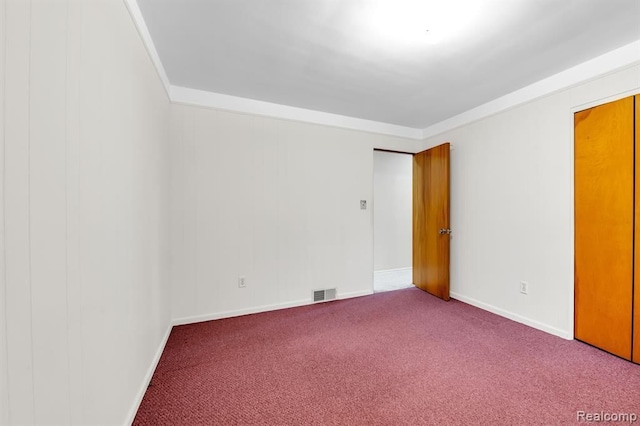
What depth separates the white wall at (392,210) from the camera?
528 cm

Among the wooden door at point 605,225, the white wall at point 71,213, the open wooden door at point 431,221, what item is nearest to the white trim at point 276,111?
the open wooden door at point 431,221

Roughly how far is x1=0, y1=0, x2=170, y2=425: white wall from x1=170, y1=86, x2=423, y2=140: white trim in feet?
3.84

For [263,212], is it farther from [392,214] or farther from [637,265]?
[637,265]

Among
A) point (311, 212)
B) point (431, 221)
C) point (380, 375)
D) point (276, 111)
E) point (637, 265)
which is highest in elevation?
point (276, 111)

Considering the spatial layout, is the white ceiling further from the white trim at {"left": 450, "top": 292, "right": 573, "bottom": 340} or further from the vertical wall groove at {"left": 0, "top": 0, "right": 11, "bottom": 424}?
the white trim at {"left": 450, "top": 292, "right": 573, "bottom": 340}

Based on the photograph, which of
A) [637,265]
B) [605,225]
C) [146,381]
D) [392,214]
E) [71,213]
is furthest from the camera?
[392,214]

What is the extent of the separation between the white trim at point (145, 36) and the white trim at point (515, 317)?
4.24m

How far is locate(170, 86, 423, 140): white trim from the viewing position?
2.83 meters

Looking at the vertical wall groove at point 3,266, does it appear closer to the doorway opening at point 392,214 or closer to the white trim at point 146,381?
the white trim at point 146,381

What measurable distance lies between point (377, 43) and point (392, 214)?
3.79 m

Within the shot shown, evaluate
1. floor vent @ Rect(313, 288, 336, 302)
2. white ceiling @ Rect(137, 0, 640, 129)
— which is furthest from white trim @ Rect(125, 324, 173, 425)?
white ceiling @ Rect(137, 0, 640, 129)

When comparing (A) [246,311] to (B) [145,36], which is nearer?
(B) [145,36]

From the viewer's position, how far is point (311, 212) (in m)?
3.43

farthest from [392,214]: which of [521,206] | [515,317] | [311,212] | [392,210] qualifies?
[515,317]
